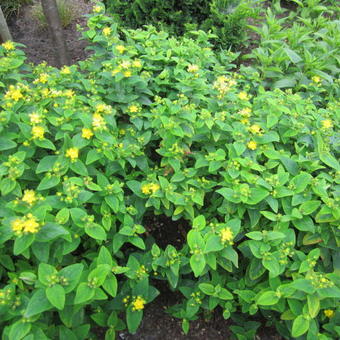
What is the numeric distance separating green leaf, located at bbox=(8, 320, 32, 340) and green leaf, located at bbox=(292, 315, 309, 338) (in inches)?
51.4

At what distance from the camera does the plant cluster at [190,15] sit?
3.84 m

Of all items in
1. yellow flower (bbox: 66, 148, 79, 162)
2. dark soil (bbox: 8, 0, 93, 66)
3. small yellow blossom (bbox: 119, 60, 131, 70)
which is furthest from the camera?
dark soil (bbox: 8, 0, 93, 66)

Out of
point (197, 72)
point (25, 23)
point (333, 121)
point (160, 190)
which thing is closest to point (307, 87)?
point (333, 121)

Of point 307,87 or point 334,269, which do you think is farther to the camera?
point 307,87

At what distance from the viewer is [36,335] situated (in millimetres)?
1570

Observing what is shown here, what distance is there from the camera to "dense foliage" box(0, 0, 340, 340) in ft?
5.66

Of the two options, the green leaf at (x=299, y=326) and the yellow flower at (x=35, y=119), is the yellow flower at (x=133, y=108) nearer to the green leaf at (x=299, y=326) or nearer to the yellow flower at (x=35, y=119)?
the yellow flower at (x=35, y=119)

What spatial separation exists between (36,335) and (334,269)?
1685 mm

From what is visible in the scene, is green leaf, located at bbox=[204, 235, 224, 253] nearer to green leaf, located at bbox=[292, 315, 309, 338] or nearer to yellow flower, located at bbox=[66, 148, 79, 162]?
green leaf, located at bbox=[292, 315, 309, 338]

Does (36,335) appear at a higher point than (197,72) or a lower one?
lower

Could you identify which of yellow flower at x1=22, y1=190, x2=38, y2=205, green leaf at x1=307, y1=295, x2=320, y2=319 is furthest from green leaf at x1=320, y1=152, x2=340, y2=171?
yellow flower at x1=22, y1=190, x2=38, y2=205

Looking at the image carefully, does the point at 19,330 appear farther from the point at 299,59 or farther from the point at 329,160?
the point at 299,59

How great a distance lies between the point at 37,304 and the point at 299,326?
130 cm

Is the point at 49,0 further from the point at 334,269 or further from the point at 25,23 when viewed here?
the point at 334,269
